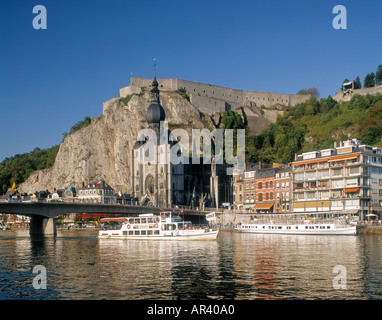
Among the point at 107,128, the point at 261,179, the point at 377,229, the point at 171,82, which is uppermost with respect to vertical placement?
the point at 171,82

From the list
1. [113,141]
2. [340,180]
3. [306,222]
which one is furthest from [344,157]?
[113,141]

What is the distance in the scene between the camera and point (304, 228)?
7188cm

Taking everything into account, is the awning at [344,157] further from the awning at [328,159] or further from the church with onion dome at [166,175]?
the church with onion dome at [166,175]

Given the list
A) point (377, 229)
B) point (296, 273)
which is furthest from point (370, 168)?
point (296, 273)

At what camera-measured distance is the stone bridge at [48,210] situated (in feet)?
219

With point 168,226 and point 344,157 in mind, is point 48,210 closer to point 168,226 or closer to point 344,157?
point 168,226

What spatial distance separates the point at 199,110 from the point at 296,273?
122 metres

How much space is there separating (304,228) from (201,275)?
1783 inches

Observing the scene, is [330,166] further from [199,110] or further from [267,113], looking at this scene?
[267,113]

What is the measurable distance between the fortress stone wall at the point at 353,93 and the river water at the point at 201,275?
10933 centimetres

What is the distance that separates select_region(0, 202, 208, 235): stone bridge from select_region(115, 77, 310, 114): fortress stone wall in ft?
224

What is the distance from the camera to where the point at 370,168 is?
79438 mm
